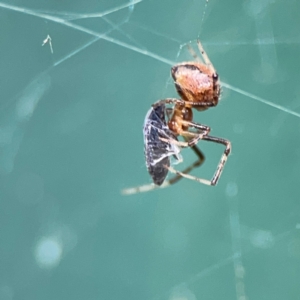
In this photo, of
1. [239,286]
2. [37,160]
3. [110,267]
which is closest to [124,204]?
[110,267]

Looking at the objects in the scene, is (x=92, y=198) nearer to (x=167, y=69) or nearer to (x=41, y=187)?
(x=41, y=187)

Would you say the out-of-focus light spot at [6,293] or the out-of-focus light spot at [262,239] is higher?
the out-of-focus light spot at [6,293]

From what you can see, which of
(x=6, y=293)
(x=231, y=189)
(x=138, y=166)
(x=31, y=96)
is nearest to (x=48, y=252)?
(x=6, y=293)

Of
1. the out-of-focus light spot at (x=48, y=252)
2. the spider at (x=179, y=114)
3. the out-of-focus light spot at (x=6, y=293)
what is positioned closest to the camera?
the spider at (x=179, y=114)

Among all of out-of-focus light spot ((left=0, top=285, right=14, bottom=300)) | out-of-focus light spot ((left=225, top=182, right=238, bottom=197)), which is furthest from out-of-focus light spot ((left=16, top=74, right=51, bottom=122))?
out-of-focus light spot ((left=225, top=182, right=238, bottom=197))

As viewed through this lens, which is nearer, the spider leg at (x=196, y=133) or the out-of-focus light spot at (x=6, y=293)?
the spider leg at (x=196, y=133)

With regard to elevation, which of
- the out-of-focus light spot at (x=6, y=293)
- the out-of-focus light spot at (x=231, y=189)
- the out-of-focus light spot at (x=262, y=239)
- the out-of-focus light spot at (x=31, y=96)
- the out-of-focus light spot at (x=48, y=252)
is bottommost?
the out-of-focus light spot at (x=262, y=239)

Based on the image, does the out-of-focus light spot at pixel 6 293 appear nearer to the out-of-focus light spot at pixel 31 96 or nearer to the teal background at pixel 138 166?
the teal background at pixel 138 166

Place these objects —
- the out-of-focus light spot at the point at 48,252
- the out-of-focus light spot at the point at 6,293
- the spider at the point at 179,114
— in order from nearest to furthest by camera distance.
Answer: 1. the spider at the point at 179,114
2. the out-of-focus light spot at the point at 6,293
3. the out-of-focus light spot at the point at 48,252

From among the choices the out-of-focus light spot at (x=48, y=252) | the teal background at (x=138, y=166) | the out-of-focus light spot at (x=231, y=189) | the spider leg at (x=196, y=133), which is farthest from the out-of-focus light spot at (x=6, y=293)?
the spider leg at (x=196, y=133)

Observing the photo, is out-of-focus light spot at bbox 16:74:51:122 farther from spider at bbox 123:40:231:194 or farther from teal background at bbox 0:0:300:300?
spider at bbox 123:40:231:194
